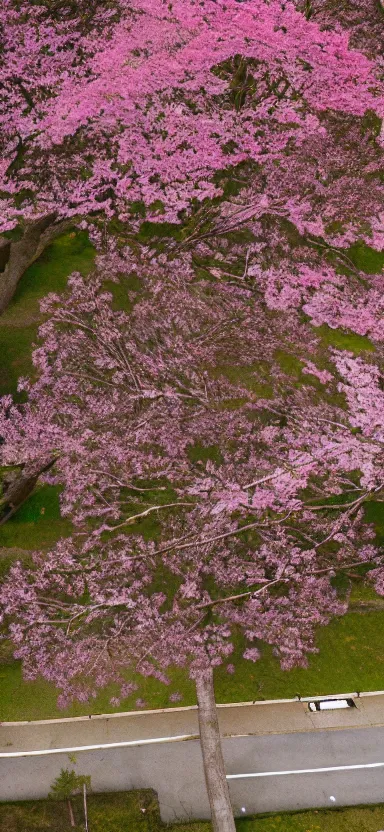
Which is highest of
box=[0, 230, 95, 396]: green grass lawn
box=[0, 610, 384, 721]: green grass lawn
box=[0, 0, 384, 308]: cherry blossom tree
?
box=[0, 0, 384, 308]: cherry blossom tree

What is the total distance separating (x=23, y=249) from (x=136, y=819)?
12.3 meters

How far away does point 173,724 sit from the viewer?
8531mm

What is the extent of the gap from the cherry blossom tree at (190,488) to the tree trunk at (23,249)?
1.45 metres

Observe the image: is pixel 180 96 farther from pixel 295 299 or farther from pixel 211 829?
pixel 211 829

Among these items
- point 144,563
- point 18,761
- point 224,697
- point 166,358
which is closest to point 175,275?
point 166,358

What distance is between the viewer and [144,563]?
8.23m

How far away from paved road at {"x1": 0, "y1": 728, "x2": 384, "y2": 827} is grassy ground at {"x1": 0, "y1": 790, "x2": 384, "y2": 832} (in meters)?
0.16

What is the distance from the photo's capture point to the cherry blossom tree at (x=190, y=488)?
7961 mm

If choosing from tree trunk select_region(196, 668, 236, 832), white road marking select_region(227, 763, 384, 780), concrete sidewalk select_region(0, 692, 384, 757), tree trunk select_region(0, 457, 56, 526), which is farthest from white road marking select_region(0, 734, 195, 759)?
tree trunk select_region(0, 457, 56, 526)

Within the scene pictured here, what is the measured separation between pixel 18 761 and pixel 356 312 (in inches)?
470

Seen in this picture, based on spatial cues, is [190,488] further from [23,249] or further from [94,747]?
[23,249]

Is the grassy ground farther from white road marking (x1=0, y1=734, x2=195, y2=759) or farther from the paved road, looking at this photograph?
white road marking (x1=0, y1=734, x2=195, y2=759)

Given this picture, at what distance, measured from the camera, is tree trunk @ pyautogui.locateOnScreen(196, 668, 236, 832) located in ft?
24.7

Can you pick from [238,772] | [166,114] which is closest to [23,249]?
[166,114]
